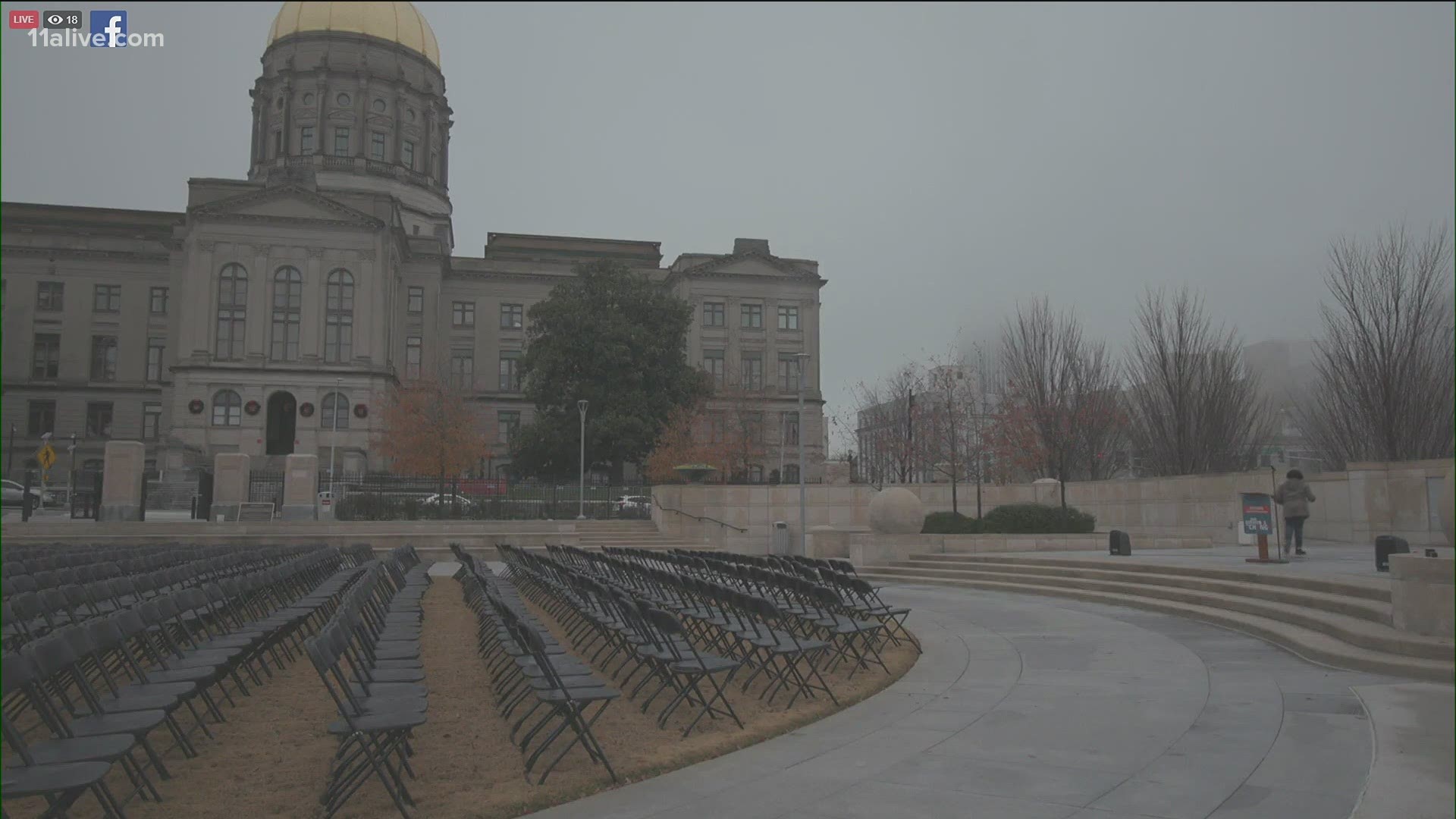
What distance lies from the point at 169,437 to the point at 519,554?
143ft

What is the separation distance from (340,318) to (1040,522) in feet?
161

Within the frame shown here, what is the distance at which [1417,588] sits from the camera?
7.41 m

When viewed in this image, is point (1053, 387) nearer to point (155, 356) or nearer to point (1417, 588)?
point (1417, 588)

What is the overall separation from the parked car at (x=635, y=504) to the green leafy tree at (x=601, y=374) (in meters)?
14.3

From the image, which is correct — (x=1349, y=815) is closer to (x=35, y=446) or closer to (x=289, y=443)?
(x=289, y=443)

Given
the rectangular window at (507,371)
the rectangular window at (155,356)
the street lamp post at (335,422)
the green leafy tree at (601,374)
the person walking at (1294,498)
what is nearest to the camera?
the person walking at (1294,498)

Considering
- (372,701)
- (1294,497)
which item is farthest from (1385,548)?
(372,701)

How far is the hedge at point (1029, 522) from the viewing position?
22.4 meters

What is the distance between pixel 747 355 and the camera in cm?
6950

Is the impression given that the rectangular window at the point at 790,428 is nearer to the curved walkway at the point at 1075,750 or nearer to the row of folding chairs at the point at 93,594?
the row of folding chairs at the point at 93,594

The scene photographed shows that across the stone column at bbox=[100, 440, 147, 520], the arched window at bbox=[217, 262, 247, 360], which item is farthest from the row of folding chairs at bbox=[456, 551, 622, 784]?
the arched window at bbox=[217, 262, 247, 360]

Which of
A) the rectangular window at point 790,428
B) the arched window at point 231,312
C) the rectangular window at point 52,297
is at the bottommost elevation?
the rectangular window at point 790,428

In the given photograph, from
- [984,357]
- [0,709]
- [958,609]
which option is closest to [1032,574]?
[958,609]

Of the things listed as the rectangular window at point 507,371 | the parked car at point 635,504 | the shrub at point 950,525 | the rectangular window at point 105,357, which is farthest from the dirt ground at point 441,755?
the rectangular window at point 105,357
